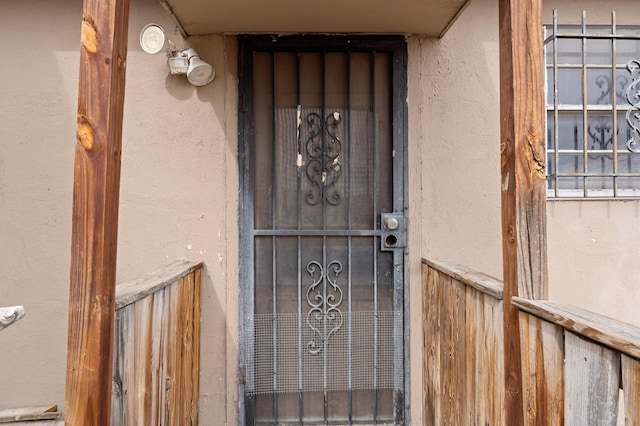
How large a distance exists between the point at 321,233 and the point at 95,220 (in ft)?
4.96

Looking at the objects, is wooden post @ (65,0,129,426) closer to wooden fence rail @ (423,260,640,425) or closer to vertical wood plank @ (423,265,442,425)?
wooden fence rail @ (423,260,640,425)

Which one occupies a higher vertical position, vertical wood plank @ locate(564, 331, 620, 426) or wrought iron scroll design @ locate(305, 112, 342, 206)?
wrought iron scroll design @ locate(305, 112, 342, 206)

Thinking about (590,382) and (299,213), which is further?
(299,213)

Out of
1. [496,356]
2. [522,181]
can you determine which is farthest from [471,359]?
[522,181]

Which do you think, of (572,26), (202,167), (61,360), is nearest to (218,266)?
(202,167)

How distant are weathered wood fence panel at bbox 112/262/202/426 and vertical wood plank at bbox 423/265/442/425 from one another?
1284mm

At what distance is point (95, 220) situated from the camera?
134 centimetres

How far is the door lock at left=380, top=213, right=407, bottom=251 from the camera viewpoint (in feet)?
8.85

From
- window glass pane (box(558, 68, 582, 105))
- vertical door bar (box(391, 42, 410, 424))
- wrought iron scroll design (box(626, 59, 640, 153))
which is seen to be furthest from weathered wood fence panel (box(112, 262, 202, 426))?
wrought iron scroll design (box(626, 59, 640, 153))

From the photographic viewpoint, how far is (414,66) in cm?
277

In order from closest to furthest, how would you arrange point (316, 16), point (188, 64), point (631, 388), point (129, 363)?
point (631, 388) → point (129, 363) → point (316, 16) → point (188, 64)

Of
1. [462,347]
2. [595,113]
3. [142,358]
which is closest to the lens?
[142,358]

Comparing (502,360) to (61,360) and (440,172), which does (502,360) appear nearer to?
(440,172)

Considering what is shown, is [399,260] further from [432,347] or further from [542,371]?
[542,371]
